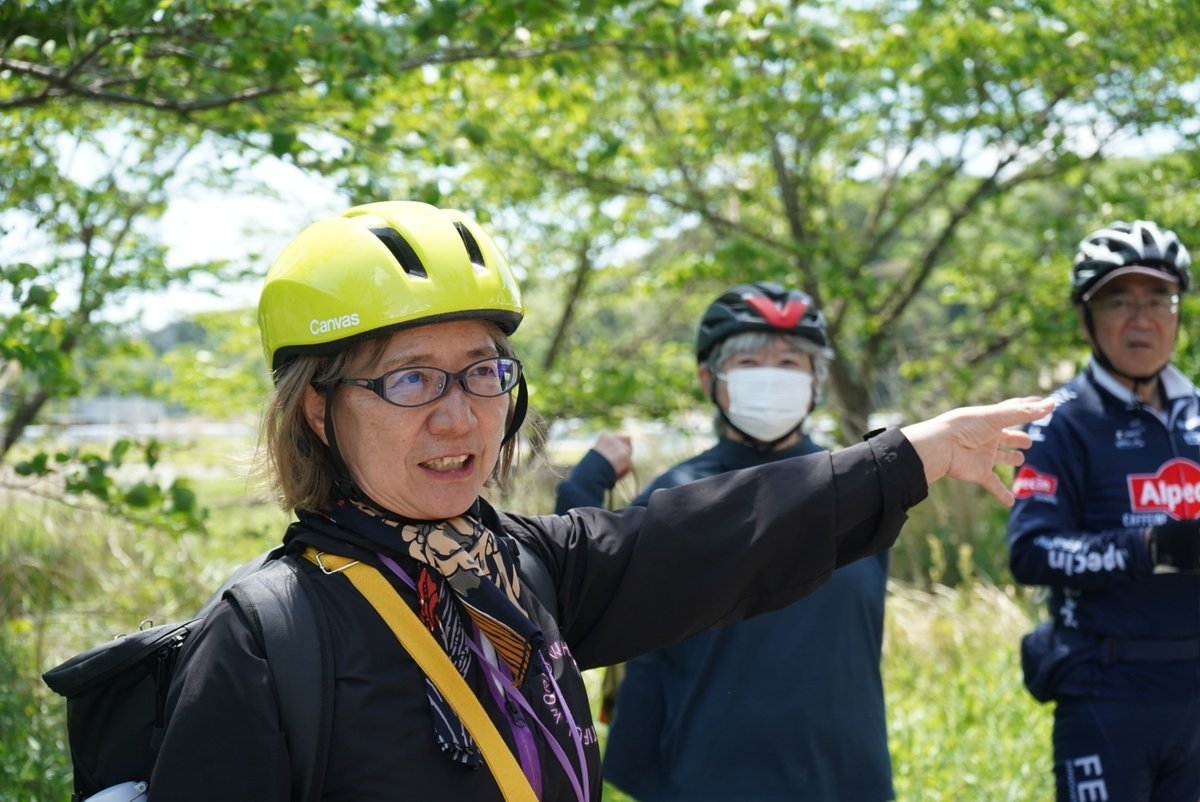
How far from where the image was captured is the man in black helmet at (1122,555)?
3.49m

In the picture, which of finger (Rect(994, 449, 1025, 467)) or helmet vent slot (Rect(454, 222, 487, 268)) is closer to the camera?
helmet vent slot (Rect(454, 222, 487, 268))

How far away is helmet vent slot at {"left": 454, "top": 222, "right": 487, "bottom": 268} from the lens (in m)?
2.16

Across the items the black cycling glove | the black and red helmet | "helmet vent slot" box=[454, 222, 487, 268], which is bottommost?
the black cycling glove

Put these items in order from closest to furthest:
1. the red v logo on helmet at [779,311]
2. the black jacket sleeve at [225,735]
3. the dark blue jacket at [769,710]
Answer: the black jacket sleeve at [225,735], the dark blue jacket at [769,710], the red v logo on helmet at [779,311]

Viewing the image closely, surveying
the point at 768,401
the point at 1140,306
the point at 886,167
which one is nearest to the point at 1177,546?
the point at 1140,306

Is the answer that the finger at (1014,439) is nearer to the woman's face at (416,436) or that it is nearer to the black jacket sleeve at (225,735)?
the woman's face at (416,436)

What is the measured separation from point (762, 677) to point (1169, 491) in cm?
147

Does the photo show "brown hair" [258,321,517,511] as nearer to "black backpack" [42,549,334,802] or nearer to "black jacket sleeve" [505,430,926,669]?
"black backpack" [42,549,334,802]

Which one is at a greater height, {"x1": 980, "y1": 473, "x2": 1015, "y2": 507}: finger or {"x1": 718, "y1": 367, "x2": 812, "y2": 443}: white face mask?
{"x1": 718, "y1": 367, "x2": 812, "y2": 443}: white face mask

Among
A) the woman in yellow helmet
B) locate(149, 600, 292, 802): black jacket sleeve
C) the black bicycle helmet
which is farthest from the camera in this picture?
the black bicycle helmet

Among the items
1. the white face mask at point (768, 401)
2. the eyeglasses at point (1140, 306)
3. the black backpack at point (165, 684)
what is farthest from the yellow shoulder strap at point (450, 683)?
the eyeglasses at point (1140, 306)

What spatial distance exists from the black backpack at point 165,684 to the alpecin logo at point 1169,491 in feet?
9.12

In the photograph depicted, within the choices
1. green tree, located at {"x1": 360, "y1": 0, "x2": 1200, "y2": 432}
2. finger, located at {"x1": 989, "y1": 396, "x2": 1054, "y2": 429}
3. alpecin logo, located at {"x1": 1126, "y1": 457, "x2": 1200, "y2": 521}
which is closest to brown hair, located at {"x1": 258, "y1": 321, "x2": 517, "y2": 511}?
finger, located at {"x1": 989, "y1": 396, "x2": 1054, "y2": 429}

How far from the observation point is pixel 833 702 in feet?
10.5
